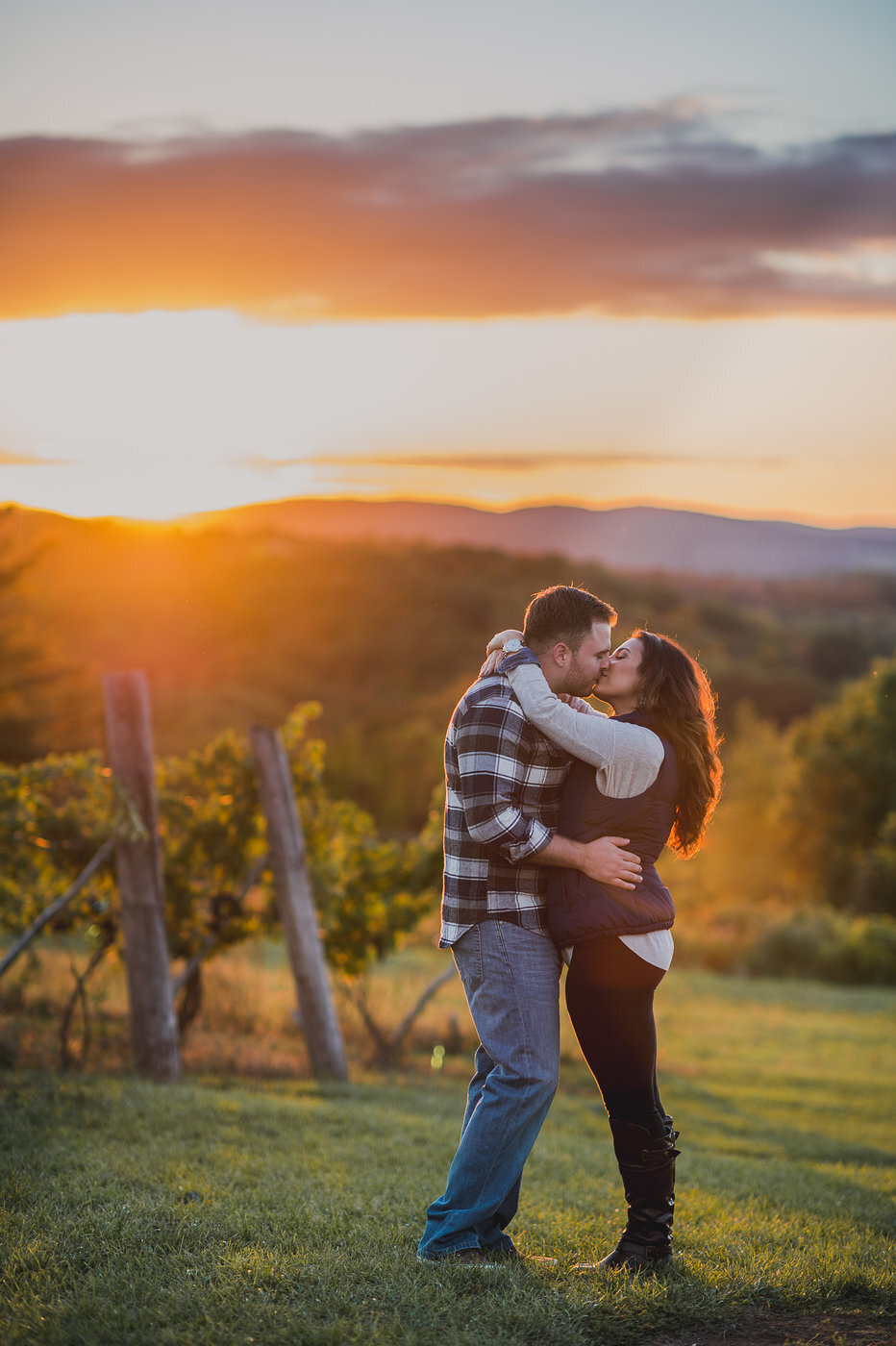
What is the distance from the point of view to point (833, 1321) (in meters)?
3.87

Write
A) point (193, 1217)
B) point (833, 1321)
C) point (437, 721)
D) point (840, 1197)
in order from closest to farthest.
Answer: point (833, 1321), point (193, 1217), point (840, 1197), point (437, 721)

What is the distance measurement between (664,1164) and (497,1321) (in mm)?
904

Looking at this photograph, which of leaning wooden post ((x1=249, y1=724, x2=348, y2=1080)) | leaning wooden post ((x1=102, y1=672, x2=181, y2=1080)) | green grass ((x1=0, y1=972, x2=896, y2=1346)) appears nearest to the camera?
green grass ((x1=0, y1=972, x2=896, y2=1346))

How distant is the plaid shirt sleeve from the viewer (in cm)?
387

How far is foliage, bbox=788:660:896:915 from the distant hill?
7321 centimetres

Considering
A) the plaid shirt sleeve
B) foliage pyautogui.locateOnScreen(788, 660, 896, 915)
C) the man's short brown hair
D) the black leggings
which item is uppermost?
the man's short brown hair

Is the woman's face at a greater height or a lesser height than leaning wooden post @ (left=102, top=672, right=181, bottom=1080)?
greater

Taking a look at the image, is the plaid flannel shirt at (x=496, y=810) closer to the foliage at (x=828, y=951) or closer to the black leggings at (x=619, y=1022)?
the black leggings at (x=619, y=1022)

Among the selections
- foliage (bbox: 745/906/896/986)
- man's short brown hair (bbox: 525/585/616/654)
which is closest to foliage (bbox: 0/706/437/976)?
man's short brown hair (bbox: 525/585/616/654)

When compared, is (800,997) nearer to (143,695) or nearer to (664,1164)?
(143,695)

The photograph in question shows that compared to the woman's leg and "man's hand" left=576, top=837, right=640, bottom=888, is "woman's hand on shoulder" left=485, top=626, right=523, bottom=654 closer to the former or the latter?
"man's hand" left=576, top=837, right=640, bottom=888

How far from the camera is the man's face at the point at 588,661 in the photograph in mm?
4152

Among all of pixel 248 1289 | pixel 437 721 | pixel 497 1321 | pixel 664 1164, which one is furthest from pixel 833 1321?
pixel 437 721

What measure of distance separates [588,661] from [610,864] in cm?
78
